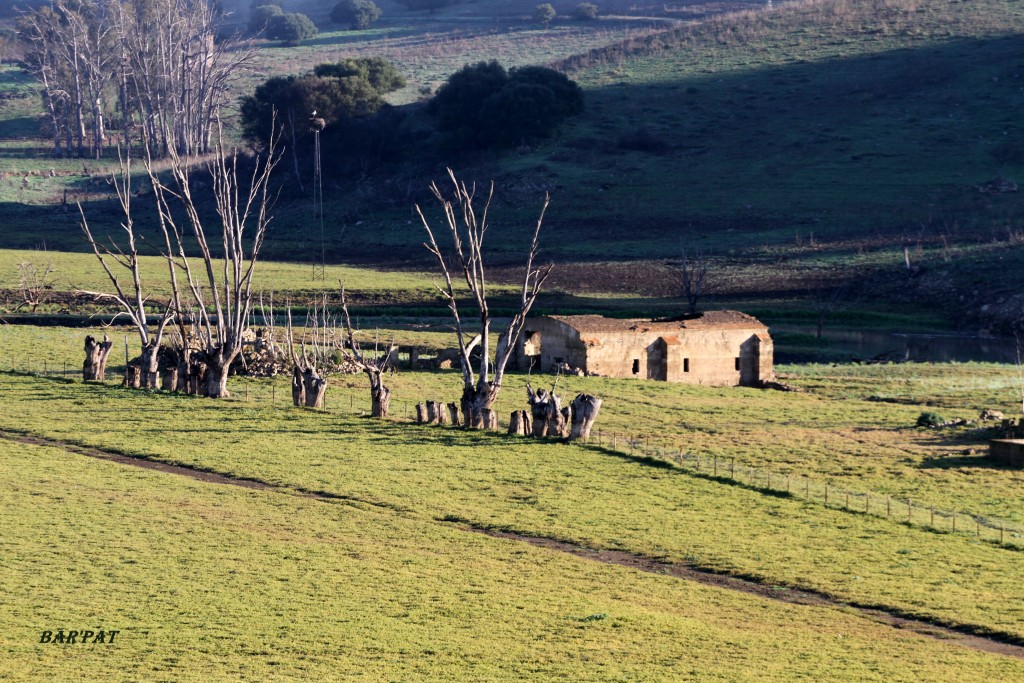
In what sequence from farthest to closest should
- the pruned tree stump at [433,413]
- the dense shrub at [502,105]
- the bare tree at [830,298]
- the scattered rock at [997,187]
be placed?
the dense shrub at [502,105]
the scattered rock at [997,187]
the bare tree at [830,298]
the pruned tree stump at [433,413]

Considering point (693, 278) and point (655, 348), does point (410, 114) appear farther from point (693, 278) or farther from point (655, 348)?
point (655, 348)

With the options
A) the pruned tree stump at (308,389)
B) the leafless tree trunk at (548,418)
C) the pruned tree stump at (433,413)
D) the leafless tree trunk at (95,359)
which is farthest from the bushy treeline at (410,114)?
the leafless tree trunk at (548,418)

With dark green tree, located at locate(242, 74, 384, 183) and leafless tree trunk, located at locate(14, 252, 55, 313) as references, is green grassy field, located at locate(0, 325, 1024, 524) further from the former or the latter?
dark green tree, located at locate(242, 74, 384, 183)

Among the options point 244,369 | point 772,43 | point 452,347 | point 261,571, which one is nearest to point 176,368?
point 244,369

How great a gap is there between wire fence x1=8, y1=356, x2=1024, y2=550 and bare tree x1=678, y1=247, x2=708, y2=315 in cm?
3454

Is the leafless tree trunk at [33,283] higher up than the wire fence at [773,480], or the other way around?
the leafless tree trunk at [33,283]

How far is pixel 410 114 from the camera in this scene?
147 m

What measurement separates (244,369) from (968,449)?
28911 millimetres

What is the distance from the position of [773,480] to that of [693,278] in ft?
198

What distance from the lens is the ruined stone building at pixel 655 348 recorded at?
6506cm

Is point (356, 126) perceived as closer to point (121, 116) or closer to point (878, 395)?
point (121, 116)

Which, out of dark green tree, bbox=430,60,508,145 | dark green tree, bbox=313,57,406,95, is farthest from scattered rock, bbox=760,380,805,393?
dark green tree, bbox=313,57,406,95

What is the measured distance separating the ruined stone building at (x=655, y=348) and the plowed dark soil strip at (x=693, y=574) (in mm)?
27154

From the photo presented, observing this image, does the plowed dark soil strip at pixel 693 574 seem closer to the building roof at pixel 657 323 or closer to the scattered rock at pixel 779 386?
the building roof at pixel 657 323
